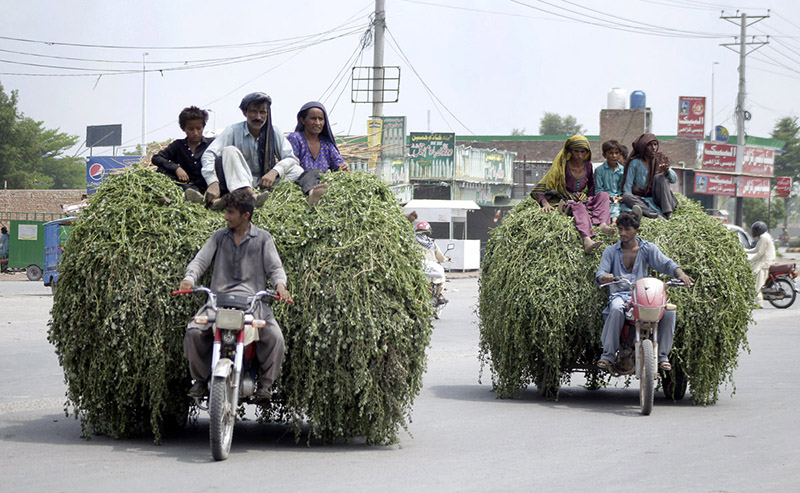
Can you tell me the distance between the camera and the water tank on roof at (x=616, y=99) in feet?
161

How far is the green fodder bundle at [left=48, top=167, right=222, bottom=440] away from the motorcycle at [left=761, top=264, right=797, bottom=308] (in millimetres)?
18909

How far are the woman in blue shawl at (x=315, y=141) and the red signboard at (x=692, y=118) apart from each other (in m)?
57.9

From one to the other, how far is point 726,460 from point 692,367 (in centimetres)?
306

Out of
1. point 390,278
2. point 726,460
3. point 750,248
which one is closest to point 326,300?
point 390,278

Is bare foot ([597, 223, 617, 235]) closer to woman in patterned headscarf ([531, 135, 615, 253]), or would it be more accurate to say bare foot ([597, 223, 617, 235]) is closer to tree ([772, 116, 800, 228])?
woman in patterned headscarf ([531, 135, 615, 253])

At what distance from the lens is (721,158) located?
56.2m

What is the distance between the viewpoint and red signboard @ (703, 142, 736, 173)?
5609cm

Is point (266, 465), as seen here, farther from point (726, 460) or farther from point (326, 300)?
point (726, 460)

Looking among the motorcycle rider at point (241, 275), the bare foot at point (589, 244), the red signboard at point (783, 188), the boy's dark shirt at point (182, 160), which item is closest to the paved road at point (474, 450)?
the motorcycle rider at point (241, 275)

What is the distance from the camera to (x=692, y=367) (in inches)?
389

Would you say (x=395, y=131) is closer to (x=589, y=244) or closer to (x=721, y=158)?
(x=721, y=158)

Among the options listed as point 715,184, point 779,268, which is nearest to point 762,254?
point 779,268

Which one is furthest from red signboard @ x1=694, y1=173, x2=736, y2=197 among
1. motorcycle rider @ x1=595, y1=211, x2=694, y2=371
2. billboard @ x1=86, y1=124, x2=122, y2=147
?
motorcycle rider @ x1=595, y1=211, x2=694, y2=371

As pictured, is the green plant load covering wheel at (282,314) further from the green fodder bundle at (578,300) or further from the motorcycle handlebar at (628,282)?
the motorcycle handlebar at (628,282)
